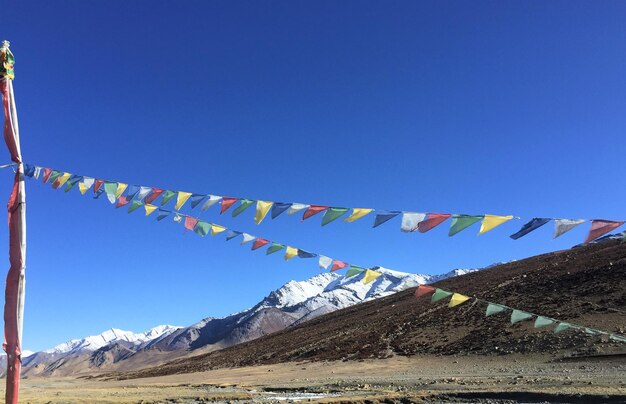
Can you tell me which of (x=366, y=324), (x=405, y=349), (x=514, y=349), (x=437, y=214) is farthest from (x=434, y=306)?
(x=437, y=214)

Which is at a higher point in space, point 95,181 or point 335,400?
point 95,181

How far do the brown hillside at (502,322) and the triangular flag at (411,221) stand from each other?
1066 inches

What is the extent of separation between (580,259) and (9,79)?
6834 centimetres

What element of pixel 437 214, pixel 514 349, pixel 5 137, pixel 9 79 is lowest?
pixel 514 349

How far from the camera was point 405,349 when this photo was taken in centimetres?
4716

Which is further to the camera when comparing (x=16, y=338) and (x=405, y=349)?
(x=405, y=349)

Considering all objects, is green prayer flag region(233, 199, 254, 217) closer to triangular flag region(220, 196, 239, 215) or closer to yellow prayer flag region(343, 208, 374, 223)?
triangular flag region(220, 196, 239, 215)

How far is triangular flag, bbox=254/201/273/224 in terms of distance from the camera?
39.9ft

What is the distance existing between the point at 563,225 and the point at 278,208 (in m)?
6.50

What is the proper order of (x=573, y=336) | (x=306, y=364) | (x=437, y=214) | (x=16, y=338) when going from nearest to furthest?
(x=16, y=338) < (x=437, y=214) < (x=573, y=336) < (x=306, y=364)

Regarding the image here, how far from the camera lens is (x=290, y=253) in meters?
12.1

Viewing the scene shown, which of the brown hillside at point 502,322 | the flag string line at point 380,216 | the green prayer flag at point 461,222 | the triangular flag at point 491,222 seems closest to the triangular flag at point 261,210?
the flag string line at point 380,216

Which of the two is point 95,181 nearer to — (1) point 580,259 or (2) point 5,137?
(2) point 5,137

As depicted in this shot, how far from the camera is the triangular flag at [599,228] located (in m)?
8.93
